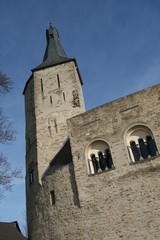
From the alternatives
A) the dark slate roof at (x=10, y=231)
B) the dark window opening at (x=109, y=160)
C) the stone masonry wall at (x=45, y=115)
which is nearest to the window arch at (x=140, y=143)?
the dark window opening at (x=109, y=160)

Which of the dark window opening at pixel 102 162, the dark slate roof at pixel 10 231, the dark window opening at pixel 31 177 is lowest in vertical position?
the dark slate roof at pixel 10 231

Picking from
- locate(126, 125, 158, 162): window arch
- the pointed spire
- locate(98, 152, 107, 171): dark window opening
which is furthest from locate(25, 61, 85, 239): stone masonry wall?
locate(126, 125, 158, 162): window arch

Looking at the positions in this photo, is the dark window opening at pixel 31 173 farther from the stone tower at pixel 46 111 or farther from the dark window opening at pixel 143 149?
the dark window opening at pixel 143 149

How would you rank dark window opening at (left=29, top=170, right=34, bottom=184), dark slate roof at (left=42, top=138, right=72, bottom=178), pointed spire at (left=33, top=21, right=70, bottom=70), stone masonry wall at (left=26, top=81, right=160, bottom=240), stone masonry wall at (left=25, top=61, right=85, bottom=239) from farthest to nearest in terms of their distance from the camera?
pointed spire at (left=33, top=21, right=70, bottom=70) < dark window opening at (left=29, top=170, right=34, bottom=184) < stone masonry wall at (left=25, top=61, right=85, bottom=239) < dark slate roof at (left=42, top=138, right=72, bottom=178) < stone masonry wall at (left=26, top=81, right=160, bottom=240)

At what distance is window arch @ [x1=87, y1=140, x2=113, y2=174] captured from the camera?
13492 mm

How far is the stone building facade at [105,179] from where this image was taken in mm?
11641

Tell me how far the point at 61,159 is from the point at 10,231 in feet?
27.0

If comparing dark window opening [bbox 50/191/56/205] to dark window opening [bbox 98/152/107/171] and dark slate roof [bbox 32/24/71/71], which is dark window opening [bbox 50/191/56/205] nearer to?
dark window opening [bbox 98/152/107/171]

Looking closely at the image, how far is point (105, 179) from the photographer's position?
12.8m

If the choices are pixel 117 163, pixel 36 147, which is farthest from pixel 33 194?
pixel 117 163

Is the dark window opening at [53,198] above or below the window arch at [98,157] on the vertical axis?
below

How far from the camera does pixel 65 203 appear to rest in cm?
1354

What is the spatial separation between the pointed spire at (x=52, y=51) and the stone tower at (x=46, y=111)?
0.34 feet

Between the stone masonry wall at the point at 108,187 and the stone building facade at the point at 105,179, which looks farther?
the stone building facade at the point at 105,179
